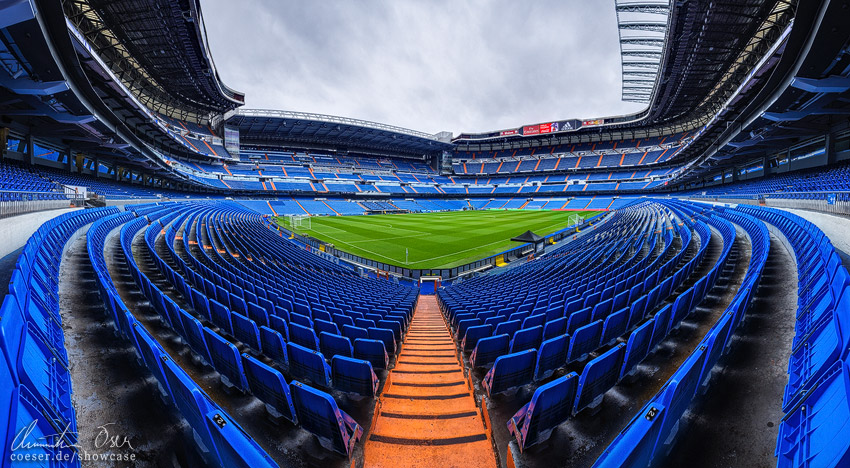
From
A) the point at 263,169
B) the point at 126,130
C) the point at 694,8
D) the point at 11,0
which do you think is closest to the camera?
the point at 11,0

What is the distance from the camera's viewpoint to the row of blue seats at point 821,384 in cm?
182

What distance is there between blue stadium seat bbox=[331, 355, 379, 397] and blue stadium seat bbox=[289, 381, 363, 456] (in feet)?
1.95

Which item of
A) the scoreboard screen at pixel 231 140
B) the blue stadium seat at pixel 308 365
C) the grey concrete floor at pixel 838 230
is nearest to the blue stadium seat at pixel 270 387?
the blue stadium seat at pixel 308 365

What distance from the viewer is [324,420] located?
2.97 m

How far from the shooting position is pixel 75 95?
1456cm

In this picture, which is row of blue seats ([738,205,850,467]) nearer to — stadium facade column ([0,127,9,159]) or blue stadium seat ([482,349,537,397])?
blue stadium seat ([482,349,537,397])

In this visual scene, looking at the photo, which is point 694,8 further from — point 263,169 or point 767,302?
point 263,169

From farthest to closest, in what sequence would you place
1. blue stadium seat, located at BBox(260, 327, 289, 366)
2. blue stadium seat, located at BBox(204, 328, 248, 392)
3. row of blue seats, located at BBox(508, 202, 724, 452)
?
blue stadium seat, located at BBox(260, 327, 289, 366), blue stadium seat, located at BBox(204, 328, 248, 392), row of blue seats, located at BBox(508, 202, 724, 452)

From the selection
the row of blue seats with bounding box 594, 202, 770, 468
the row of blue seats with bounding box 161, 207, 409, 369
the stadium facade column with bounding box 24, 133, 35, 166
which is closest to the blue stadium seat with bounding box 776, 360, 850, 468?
the row of blue seats with bounding box 594, 202, 770, 468

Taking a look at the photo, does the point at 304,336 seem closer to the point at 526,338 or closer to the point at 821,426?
the point at 526,338

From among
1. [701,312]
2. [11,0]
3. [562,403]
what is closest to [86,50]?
[11,0]

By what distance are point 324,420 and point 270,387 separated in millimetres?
794

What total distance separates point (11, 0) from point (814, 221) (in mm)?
22932

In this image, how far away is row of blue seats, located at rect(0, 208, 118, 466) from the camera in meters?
1.68
